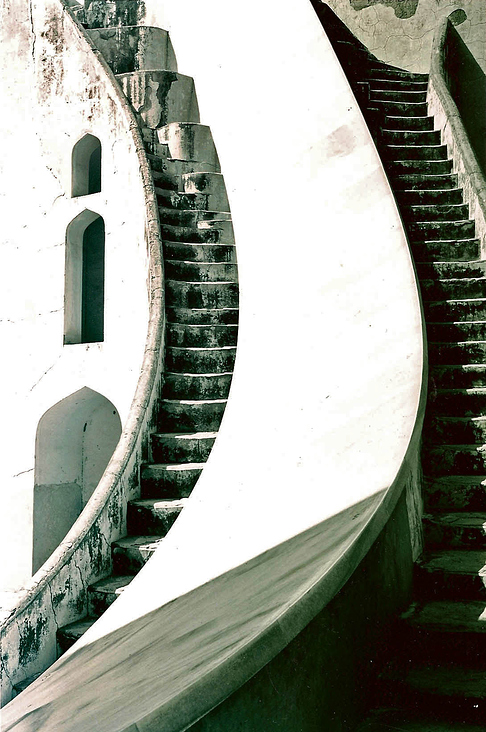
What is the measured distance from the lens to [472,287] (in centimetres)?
431

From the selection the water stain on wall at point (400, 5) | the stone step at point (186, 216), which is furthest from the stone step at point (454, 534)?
the water stain on wall at point (400, 5)

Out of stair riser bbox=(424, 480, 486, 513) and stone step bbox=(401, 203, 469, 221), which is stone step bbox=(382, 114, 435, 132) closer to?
stone step bbox=(401, 203, 469, 221)

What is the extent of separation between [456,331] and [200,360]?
5.73 ft

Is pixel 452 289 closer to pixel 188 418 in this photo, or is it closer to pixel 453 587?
pixel 188 418

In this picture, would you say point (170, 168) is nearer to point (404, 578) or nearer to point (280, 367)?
point (280, 367)

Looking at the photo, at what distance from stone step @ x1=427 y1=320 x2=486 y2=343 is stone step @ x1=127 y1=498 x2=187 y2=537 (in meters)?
1.62

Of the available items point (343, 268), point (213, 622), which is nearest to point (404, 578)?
point (213, 622)

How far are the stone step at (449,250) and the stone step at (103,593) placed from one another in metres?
2.57

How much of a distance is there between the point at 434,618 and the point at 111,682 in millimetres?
984

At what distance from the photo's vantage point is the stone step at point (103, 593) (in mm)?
3717

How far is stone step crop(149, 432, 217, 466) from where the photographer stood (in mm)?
4461

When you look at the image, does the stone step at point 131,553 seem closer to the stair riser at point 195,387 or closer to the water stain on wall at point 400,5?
the stair riser at point 195,387

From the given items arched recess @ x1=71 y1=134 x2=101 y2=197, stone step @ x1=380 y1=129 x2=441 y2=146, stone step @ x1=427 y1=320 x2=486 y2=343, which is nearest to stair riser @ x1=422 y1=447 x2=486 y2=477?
stone step @ x1=427 y1=320 x2=486 y2=343

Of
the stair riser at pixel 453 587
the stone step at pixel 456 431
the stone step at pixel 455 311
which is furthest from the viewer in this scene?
the stone step at pixel 455 311
